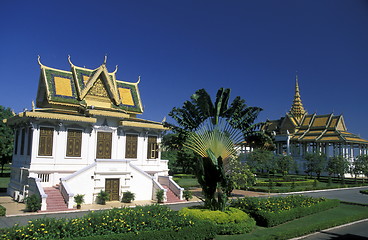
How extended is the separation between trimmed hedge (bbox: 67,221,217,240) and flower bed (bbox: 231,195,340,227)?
3.66m

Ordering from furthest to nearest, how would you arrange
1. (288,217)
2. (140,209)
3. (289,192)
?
(289,192) → (288,217) → (140,209)

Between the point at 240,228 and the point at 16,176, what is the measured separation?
16587 millimetres

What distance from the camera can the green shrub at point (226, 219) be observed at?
1256 cm

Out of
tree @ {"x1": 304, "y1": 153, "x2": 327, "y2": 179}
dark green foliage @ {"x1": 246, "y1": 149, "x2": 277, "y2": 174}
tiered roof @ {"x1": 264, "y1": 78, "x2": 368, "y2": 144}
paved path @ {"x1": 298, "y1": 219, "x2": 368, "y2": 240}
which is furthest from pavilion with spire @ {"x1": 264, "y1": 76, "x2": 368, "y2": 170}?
paved path @ {"x1": 298, "y1": 219, "x2": 368, "y2": 240}

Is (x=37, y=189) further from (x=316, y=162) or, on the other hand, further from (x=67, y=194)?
(x=316, y=162)

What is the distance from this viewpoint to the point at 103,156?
22500mm

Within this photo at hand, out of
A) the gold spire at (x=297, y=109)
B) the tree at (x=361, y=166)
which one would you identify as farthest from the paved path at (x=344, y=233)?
the gold spire at (x=297, y=109)

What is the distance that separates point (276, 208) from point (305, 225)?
1493 millimetres

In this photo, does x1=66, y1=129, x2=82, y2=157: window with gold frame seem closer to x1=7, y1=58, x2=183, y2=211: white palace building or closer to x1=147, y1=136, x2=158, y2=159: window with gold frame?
x1=7, y1=58, x2=183, y2=211: white palace building

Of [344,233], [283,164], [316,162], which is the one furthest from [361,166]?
[344,233]

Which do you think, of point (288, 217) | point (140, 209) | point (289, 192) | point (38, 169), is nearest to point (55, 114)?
point (38, 169)

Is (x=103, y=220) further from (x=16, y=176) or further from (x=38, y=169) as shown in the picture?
(x=16, y=176)

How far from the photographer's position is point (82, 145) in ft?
71.1

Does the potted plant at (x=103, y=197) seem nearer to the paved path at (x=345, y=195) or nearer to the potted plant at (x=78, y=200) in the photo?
the potted plant at (x=78, y=200)
